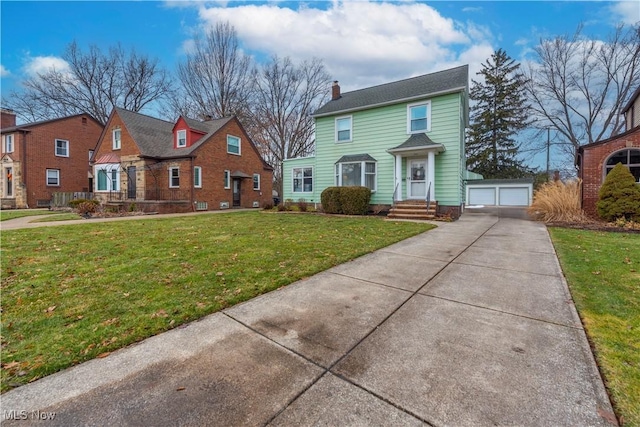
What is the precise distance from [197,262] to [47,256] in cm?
308

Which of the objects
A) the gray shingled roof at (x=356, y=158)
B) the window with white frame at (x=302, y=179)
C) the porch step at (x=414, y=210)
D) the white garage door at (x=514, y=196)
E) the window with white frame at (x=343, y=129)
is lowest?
the porch step at (x=414, y=210)

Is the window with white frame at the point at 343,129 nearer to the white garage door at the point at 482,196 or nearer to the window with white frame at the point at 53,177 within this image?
the white garage door at the point at 482,196

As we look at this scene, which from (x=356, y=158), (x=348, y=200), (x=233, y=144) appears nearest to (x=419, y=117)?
(x=356, y=158)

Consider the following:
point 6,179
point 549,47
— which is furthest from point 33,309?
point 549,47

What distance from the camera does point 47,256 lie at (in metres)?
5.41

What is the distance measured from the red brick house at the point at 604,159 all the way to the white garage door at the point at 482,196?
918 cm

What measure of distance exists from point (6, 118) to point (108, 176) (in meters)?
14.4

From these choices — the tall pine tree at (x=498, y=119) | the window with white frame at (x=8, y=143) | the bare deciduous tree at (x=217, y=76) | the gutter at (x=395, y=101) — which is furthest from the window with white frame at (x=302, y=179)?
the window with white frame at (x=8, y=143)

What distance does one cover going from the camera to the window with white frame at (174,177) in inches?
739

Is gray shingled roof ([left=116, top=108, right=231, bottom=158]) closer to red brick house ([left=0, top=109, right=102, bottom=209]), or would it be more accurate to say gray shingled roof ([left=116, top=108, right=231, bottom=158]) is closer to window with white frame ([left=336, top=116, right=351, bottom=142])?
red brick house ([left=0, top=109, right=102, bottom=209])

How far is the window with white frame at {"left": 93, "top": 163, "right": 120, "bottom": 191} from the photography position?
64.7 feet

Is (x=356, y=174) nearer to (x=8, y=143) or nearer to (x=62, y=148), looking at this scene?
(x=62, y=148)

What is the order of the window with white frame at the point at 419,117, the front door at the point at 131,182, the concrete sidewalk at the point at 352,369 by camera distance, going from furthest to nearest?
the front door at the point at 131,182 < the window with white frame at the point at 419,117 < the concrete sidewalk at the point at 352,369

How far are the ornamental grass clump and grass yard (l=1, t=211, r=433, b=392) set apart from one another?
8.03 meters
